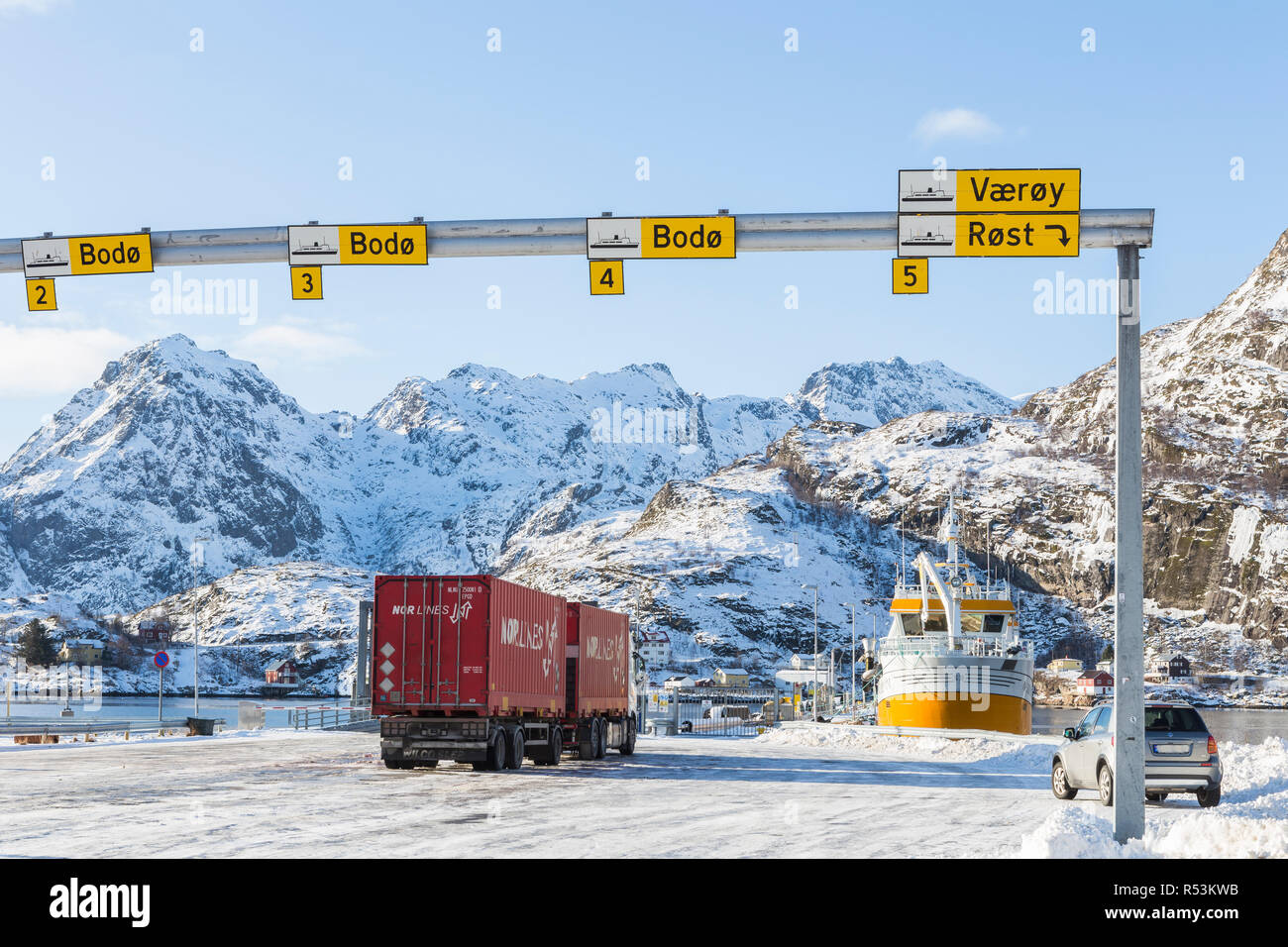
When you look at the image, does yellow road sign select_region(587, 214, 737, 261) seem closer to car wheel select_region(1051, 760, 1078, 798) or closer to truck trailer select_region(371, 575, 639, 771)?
truck trailer select_region(371, 575, 639, 771)

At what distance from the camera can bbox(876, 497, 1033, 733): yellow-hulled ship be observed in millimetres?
67750

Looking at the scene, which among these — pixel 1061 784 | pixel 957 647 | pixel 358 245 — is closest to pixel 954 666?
pixel 957 647

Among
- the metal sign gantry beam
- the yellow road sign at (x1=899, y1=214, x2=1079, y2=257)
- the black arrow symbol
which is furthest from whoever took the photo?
the metal sign gantry beam

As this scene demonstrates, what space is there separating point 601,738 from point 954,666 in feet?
123

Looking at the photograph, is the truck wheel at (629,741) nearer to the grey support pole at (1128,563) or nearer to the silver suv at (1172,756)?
the silver suv at (1172,756)

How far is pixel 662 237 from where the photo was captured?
735 inches

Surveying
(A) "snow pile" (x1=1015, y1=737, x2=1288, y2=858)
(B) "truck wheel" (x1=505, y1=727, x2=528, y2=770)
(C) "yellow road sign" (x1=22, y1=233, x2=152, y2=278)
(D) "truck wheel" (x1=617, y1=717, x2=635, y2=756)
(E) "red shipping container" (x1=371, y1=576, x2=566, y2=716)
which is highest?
(C) "yellow road sign" (x1=22, y1=233, x2=152, y2=278)

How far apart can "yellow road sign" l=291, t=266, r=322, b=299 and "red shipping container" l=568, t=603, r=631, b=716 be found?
50.7 ft

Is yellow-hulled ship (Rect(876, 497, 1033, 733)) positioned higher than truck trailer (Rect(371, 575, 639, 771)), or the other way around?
truck trailer (Rect(371, 575, 639, 771))

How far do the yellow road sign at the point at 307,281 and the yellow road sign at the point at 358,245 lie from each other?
5.1 inches

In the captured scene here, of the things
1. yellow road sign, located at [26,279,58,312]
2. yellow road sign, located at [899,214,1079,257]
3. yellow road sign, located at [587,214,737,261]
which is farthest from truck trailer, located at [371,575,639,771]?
yellow road sign, located at [899,214,1079,257]

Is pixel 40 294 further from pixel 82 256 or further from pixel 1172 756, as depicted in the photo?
Result: pixel 1172 756

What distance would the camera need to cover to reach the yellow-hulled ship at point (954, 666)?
6775 centimetres
